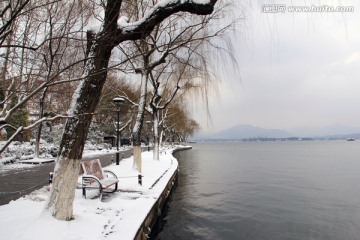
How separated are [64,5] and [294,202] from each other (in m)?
13.0

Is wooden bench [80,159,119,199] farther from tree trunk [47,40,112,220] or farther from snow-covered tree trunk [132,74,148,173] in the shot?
snow-covered tree trunk [132,74,148,173]

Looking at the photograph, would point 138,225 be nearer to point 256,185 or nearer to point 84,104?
point 84,104

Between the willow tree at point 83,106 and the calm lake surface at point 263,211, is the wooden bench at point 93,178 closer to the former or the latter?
the willow tree at point 83,106

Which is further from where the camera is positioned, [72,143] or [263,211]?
[263,211]

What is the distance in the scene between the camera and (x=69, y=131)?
5852 mm

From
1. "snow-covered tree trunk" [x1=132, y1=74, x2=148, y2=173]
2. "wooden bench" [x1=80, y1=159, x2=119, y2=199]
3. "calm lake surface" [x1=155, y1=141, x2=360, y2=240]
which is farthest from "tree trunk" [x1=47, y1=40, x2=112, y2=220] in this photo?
"snow-covered tree trunk" [x1=132, y1=74, x2=148, y2=173]

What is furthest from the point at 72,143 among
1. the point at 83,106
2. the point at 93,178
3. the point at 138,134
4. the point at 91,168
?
the point at 138,134

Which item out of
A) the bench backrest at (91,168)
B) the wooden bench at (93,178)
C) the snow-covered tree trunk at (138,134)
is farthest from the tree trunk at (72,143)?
the snow-covered tree trunk at (138,134)

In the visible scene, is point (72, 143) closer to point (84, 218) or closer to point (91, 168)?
point (84, 218)

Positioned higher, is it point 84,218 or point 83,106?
point 83,106

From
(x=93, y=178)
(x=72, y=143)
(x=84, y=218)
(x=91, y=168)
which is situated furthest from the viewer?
(x=91, y=168)

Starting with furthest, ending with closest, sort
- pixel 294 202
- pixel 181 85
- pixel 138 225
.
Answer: pixel 181 85 < pixel 294 202 < pixel 138 225

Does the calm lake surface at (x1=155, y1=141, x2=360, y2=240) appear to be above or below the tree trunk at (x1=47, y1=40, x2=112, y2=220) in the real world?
below

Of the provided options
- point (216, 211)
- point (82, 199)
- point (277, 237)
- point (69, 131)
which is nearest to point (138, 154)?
point (216, 211)
